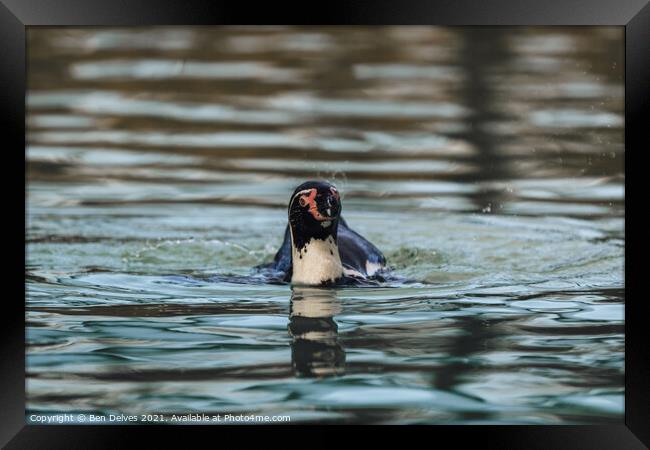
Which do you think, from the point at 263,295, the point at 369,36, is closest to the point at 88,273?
the point at 263,295

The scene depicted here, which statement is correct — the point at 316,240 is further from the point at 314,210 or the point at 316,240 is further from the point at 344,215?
the point at 344,215

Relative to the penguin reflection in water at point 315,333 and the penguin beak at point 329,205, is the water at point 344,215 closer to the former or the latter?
the penguin reflection in water at point 315,333

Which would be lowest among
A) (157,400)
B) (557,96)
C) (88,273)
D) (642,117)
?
(157,400)

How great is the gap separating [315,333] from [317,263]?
1.75 meters

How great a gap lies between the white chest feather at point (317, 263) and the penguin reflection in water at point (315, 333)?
0.35ft

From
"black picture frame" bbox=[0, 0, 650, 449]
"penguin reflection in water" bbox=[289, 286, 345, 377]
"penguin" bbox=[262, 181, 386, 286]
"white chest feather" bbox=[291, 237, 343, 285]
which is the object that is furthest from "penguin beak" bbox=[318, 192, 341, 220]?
"black picture frame" bbox=[0, 0, 650, 449]

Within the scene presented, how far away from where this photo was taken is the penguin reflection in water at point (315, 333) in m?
5.99

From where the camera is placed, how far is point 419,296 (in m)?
7.99

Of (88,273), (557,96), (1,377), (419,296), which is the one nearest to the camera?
(1,377)

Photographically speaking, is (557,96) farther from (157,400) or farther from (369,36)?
(157,400)

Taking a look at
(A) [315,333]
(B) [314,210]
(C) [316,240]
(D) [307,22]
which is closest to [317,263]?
(C) [316,240]

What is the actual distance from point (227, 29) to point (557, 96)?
5006 millimetres

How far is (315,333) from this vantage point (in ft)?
22.2

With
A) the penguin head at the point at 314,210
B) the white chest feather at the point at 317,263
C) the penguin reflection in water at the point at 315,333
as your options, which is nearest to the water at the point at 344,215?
the penguin reflection in water at the point at 315,333
